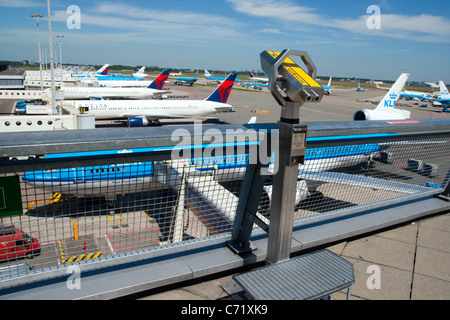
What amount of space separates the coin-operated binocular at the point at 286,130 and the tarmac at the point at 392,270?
0.64 meters

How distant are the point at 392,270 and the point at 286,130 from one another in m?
2.03

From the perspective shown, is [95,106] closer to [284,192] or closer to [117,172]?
[117,172]

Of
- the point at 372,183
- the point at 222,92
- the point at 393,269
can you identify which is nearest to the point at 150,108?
the point at 222,92

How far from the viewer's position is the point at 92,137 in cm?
217

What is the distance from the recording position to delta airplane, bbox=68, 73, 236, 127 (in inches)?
1238

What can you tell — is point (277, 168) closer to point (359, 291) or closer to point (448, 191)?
point (359, 291)

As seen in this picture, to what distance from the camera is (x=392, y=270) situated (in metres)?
3.33

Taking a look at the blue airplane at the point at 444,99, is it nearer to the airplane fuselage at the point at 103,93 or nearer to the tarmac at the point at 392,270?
the airplane fuselage at the point at 103,93

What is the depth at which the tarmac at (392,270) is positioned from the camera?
2.87 meters

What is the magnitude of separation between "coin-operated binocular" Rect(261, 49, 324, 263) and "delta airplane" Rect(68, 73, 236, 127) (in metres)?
28.9

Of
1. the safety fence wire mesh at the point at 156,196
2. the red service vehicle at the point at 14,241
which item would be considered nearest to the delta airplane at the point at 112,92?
the safety fence wire mesh at the point at 156,196

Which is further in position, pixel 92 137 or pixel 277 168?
pixel 277 168
